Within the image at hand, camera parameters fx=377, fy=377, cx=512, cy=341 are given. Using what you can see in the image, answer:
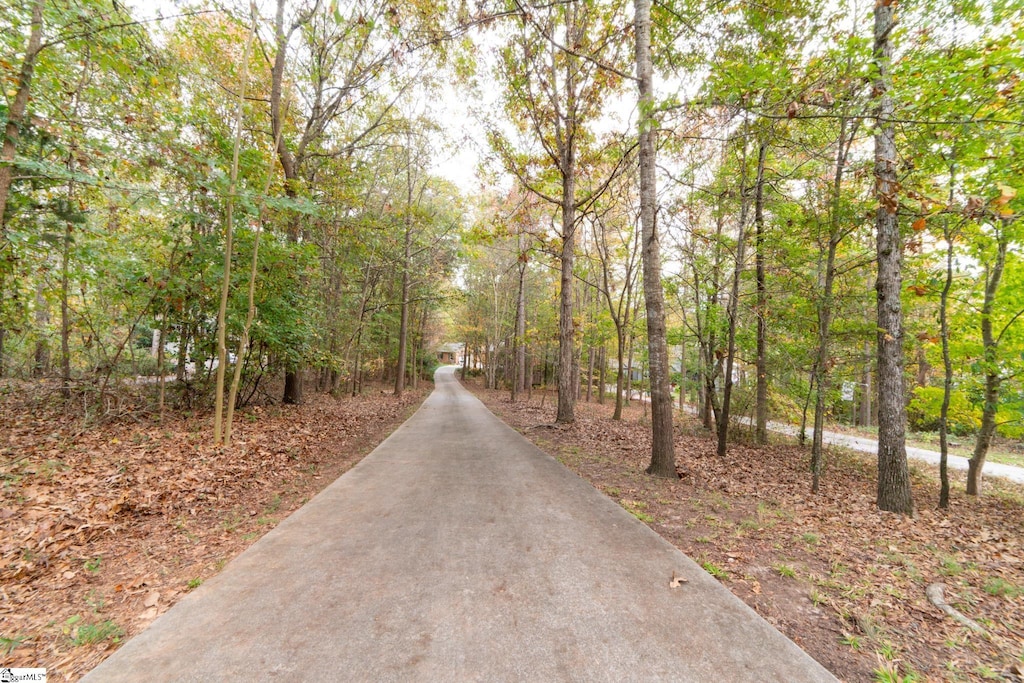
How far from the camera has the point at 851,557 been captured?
392cm

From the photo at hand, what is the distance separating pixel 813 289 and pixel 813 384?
89.9 inches

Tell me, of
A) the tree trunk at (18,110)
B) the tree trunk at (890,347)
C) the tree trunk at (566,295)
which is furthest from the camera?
the tree trunk at (566,295)

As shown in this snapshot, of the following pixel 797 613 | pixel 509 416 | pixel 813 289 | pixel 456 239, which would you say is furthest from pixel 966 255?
pixel 456 239

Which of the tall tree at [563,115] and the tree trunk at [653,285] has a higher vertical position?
the tall tree at [563,115]

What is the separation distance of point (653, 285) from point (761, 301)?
3503 millimetres

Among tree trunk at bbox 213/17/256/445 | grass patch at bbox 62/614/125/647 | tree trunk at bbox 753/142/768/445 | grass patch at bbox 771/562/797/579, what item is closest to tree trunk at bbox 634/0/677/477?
tree trunk at bbox 753/142/768/445

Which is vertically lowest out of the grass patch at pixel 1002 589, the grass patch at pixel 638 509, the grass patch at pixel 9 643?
the grass patch at pixel 9 643

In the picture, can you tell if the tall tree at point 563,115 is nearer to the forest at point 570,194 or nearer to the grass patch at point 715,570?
the forest at point 570,194

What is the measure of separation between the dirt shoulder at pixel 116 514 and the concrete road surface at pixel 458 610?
15.4 inches

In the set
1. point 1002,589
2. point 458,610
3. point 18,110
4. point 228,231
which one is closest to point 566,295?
point 228,231

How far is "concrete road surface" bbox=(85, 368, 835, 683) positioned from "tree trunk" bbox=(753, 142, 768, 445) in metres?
6.32

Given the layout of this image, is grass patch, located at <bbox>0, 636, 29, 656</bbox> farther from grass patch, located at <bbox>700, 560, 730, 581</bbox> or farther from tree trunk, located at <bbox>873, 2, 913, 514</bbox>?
tree trunk, located at <bbox>873, 2, 913, 514</bbox>

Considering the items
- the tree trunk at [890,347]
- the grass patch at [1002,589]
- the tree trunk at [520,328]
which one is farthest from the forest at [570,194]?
the tree trunk at [520,328]

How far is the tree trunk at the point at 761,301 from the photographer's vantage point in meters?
7.70
